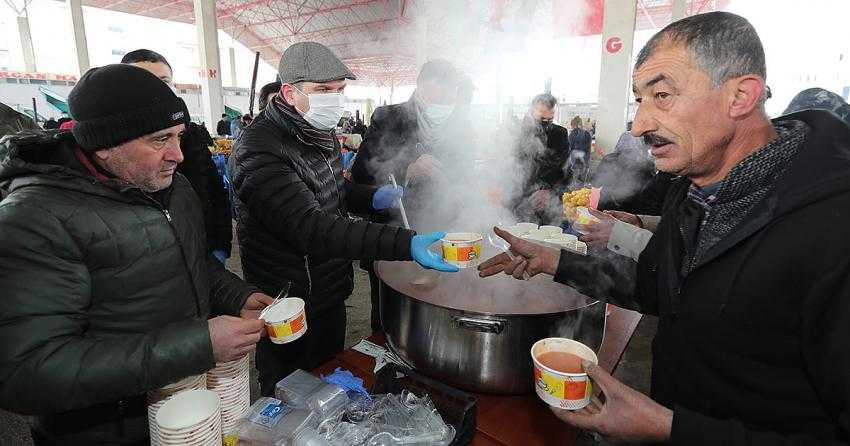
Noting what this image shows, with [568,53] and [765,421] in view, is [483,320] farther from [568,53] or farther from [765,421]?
[568,53]

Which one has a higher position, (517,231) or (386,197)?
(386,197)

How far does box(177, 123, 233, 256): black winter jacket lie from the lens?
264 cm

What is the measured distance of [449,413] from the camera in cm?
125

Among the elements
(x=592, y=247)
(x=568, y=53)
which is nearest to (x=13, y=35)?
(x=568, y=53)

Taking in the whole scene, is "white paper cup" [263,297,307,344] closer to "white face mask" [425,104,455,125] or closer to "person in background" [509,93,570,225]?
"white face mask" [425,104,455,125]

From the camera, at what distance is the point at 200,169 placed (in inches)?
106

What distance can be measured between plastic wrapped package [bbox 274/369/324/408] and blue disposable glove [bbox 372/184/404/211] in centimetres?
126

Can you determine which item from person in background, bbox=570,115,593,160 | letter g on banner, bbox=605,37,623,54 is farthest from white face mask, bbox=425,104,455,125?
person in background, bbox=570,115,593,160

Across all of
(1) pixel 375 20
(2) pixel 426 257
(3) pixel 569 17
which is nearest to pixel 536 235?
(2) pixel 426 257

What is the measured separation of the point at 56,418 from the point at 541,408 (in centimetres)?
152

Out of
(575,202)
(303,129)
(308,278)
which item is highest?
(303,129)

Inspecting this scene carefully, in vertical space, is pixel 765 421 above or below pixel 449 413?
above

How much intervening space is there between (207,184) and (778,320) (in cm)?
293

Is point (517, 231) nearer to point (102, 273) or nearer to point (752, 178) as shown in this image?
point (752, 178)
